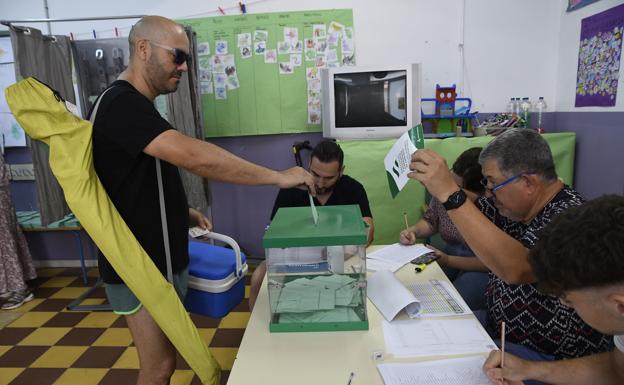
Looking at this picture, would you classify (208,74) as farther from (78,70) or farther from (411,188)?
(411,188)

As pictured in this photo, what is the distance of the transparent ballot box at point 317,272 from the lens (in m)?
1.22

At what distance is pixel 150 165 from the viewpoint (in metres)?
1.44

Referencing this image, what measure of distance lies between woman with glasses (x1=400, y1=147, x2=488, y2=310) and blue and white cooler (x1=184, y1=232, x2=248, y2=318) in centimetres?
85

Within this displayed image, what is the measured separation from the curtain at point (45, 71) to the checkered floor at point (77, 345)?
29.6 inches

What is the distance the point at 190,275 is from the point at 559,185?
1426mm

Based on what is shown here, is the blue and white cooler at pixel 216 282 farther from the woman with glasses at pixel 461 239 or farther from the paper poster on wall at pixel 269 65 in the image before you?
the paper poster on wall at pixel 269 65

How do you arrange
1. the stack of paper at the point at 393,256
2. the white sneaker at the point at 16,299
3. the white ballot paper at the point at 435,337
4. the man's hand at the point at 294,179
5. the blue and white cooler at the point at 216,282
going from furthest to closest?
the white sneaker at the point at 16,299
the stack of paper at the point at 393,256
the blue and white cooler at the point at 216,282
the man's hand at the point at 294,179
the white ballot paper at the point at 435,337

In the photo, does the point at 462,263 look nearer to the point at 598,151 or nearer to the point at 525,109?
the point at 598,151

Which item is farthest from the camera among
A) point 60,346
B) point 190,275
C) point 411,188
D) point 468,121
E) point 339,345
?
point 468,121

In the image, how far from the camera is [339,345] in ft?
4.02

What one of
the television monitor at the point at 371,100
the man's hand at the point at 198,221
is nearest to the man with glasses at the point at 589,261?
the man's hand at the point at 198,221

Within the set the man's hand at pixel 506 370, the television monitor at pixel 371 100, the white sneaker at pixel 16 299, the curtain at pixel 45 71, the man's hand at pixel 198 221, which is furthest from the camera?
the white sneaker at pixel 16 299

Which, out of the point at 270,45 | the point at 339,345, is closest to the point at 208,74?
the point at 270,45

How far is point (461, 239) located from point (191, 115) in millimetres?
2198
